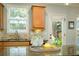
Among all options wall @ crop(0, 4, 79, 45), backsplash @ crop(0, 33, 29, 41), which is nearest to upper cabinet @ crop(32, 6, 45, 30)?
wall @ crop(0, 4, 79, 45)

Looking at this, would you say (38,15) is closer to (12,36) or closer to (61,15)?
(61,15)

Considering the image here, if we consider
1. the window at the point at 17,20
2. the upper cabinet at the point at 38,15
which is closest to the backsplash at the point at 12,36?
the window at the point at 17,20

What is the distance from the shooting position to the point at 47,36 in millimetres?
2652

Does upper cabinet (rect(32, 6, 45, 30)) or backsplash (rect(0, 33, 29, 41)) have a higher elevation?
upper cabinet (rect(32, 6, 45, 30))

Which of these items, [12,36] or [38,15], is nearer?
[38,15]

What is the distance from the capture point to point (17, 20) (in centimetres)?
272

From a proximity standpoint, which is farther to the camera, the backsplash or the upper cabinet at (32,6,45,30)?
the backsplash

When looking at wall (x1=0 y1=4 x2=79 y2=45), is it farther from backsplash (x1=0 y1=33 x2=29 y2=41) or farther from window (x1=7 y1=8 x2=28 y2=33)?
backsplash (x1=0 y1=33 x2=29 y2=41)

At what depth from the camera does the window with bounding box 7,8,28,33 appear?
2.67 m

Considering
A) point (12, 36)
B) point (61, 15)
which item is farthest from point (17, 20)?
point (61, 15)

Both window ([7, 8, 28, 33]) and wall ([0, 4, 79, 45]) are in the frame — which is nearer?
wall ([0, 4, 79, 45])

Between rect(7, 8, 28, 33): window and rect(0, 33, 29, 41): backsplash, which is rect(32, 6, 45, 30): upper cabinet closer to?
rect(7, 8, 28, 33): window

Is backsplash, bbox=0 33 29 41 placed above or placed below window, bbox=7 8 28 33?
below

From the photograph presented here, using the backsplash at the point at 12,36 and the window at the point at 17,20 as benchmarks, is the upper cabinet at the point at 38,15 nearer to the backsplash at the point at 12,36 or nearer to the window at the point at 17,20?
the window at the point at 17,20
